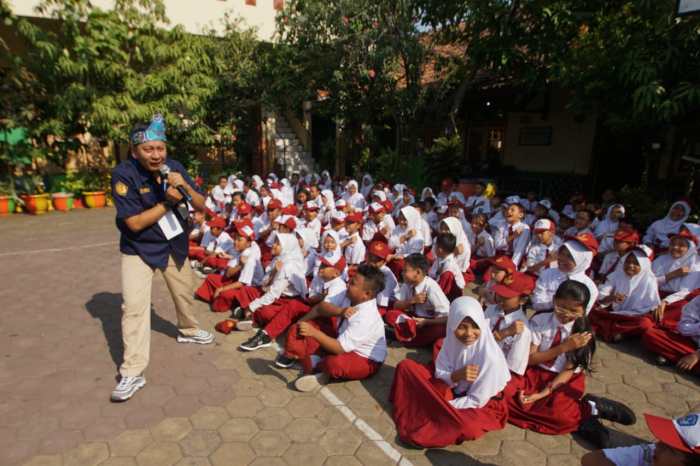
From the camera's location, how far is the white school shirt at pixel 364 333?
3547 mm

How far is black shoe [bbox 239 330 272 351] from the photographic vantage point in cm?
414

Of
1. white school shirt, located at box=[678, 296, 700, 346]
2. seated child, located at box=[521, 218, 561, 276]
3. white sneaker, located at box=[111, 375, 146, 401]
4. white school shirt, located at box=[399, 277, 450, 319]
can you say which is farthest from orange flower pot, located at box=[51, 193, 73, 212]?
white school shirt, located at box=[678, 296, 700, 346]

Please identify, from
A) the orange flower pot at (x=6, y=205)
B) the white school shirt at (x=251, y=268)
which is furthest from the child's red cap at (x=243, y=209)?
the orange flower pot at (x=6, y=205)

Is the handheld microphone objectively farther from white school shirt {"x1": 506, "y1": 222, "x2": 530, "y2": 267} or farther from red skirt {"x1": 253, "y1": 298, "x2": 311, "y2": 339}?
white school shirt {"x1": 506, "y1": 222, "x2": 530, "y2": 267}

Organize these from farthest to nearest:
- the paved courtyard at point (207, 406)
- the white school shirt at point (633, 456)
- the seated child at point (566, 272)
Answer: the seated child at point (566, 272), the paved courtyard at point (207, 406), the white school shirt at point (633, 456)

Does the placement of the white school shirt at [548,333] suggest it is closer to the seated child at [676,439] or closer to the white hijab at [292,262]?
the seated child at [676,439]

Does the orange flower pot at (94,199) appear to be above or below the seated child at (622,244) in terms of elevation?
below

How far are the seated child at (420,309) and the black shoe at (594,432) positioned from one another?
1.48 meters

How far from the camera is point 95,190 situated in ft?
41.9

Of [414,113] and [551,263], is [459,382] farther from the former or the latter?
[414,113]

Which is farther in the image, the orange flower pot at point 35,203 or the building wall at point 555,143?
the orange flower pot at point 35,203

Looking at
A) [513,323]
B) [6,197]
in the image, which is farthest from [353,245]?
[6,197]

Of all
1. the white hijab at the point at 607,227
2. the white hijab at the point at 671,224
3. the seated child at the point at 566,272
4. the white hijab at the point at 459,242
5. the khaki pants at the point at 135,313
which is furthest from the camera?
the white hijab at the point at 607,227

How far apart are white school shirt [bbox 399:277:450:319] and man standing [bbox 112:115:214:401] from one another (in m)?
2.31
